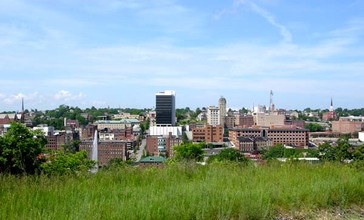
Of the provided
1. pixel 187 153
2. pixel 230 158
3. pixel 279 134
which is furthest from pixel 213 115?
pixel 230 158

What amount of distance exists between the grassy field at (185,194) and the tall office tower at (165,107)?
9859 cm

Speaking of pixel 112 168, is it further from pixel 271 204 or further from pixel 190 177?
pixel 271 204

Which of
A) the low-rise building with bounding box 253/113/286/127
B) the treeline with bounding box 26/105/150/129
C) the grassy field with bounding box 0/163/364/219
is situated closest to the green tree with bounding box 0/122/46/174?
the grassy field with bounding box 0/163/364/219

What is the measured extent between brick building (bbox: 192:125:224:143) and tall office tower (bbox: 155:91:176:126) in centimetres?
1251

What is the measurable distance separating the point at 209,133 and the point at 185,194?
91069 mm

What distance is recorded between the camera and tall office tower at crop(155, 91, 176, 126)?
Result: 344 ft

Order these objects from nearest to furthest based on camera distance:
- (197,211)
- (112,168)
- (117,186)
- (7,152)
Answer: (197,211) → (117,186) → (112,168) → (7,152)

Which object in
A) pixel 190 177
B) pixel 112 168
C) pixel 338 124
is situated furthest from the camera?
pixel 338 124

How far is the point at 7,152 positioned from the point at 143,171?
565 centimetres

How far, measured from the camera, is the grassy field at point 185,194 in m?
3.82

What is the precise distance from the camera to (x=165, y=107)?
10644cm

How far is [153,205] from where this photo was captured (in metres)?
3.95

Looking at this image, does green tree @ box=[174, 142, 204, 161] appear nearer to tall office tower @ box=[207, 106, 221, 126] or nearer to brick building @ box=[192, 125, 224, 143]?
brick building @ box=[192, 125, 224, 143]

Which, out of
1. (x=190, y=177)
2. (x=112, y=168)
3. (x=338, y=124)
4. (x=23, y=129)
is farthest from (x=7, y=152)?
(x=338, y=124)
